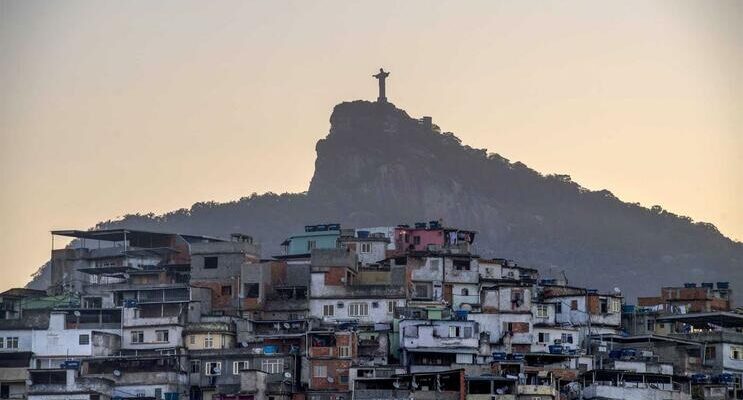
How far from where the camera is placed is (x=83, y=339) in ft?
255

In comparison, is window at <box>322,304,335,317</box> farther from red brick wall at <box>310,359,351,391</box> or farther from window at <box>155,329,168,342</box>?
window at <box>155,329,168,342</box>

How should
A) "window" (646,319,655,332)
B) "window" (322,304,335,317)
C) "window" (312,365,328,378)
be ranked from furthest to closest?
"window" (646,319,655,332) < "window" (322,304,335,317) < "window" (312,365,328,378)

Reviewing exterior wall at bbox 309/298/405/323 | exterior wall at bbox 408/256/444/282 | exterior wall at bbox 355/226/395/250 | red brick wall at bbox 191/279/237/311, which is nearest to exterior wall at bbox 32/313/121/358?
red brick wall at bbox 191/279/237/311

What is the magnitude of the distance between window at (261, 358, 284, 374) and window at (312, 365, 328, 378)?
177 cm

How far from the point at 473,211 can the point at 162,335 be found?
245ft

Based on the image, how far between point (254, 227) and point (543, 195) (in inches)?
1068

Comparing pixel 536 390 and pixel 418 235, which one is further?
pixel 418 235

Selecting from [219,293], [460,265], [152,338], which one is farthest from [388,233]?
[152,338]

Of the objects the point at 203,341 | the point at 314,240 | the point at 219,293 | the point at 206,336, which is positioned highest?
the point at 314,240

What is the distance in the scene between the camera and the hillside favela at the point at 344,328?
7312 centimetres

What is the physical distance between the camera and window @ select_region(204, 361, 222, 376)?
7488 centimetres

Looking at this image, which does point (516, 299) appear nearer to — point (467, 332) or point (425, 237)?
point (467, 332)

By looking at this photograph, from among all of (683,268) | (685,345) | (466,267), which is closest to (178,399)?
(466,267)

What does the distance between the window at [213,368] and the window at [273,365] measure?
205 centimetres
